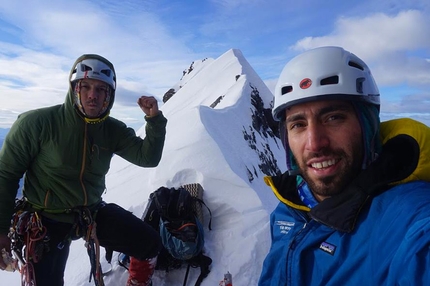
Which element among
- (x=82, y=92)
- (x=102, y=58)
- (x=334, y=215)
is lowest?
(x=334, y=215)

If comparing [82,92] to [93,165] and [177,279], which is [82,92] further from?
[177,279]

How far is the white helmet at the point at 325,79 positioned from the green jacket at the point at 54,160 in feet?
7.40

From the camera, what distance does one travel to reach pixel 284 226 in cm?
227

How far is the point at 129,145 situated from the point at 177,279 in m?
2.17

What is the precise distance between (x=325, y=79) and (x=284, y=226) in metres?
1.09

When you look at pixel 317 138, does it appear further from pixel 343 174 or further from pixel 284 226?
pixel 284 226

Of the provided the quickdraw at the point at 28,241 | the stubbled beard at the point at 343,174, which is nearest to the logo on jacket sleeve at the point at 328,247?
the stubbled beard at the point at 343,174

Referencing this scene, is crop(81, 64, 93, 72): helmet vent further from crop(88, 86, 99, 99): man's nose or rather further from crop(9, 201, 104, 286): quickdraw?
crop(9, 201, 104, 286): quickdraw

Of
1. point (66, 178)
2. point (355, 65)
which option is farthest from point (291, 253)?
point (66, 178)

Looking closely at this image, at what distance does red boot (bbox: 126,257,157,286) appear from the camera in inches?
159

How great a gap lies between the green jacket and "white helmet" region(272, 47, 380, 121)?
2.25m

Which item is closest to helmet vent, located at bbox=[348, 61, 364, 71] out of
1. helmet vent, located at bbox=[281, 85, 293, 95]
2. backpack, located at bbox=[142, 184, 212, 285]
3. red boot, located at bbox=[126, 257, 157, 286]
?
helmet vent, located at bbox=[281, 85, 293, 95]

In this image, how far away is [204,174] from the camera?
236 inches

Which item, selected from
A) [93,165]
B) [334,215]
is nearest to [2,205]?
[93,165]
